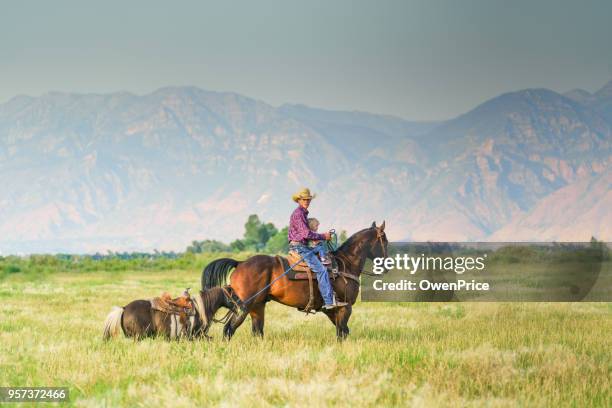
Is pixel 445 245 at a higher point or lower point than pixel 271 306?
higher

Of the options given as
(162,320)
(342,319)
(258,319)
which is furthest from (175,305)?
(342,319)

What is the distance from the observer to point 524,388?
33.9 feet

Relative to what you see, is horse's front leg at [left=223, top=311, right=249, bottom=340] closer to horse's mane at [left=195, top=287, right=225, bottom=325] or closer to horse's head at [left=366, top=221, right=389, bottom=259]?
horse's mane at [left=195, top=287, right=225, bottom=325]

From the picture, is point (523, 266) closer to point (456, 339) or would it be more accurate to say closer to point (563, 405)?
point (456, 339)

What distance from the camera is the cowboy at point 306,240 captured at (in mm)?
13984

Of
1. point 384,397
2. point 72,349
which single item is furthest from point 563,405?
point 72,349

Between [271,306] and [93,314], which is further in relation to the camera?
[271,306]

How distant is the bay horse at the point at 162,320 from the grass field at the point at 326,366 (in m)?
0.31

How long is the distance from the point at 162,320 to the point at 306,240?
2.77 m

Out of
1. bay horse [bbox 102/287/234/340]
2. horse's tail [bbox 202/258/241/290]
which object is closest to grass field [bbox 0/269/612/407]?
bay horse [bbox 102/287/234/340]

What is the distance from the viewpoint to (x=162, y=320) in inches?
553

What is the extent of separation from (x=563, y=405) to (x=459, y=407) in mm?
1221

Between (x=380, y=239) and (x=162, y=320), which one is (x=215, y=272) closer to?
(x=162, y=320)

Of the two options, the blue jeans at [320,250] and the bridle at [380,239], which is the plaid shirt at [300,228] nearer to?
the blue jeans at [320,250]
